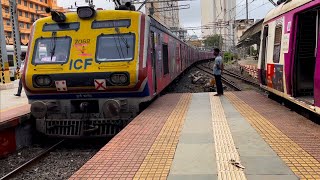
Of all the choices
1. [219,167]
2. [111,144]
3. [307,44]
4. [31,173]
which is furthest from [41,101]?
[307,44]

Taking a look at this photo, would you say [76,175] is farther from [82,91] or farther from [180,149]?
[82,91]

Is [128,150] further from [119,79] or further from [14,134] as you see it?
[14,134]

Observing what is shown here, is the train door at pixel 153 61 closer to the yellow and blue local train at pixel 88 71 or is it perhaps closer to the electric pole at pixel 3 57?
the yellow and blue local train at pixel 88 71

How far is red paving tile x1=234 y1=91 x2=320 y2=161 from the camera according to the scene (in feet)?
18.8

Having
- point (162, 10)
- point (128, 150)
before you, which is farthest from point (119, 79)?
point (162, 10)

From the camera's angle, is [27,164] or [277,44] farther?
[277,44]

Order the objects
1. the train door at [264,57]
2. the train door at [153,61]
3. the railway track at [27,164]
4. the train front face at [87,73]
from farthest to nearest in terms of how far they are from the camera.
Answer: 1. the train door at [264,57]
2. the train door at [153,61]
3. the train front face at [87,73]
4. the railway track at [27,164]

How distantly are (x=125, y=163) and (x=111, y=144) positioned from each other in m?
1.08

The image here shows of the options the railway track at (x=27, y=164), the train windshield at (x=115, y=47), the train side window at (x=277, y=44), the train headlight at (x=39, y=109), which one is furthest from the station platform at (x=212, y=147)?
the train headlight at (x=39, y=109)

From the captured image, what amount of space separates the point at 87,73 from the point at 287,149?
4.75m

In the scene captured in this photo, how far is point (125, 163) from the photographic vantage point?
5.18m

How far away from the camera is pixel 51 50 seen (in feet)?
29.8

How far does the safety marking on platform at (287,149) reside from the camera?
181 inches

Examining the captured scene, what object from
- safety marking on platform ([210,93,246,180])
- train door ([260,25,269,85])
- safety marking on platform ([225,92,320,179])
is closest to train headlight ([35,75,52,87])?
safety marking on platform ([210,93,246,180])
